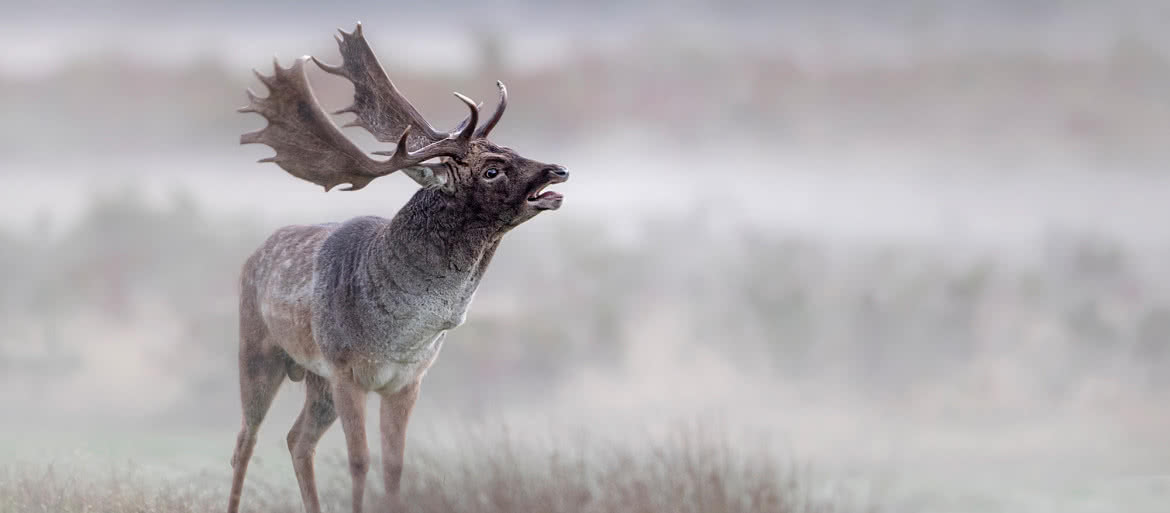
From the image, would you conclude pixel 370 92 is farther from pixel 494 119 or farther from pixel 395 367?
pixel 395 367

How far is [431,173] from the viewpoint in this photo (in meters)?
7.00

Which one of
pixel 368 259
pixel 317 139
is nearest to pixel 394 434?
pixel 368 259

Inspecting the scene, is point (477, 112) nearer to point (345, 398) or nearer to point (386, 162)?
point (386, 162)

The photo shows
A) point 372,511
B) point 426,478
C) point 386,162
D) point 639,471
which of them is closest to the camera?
point 386,162

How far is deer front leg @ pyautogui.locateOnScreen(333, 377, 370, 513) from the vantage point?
735cm

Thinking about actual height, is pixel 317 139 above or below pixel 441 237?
above

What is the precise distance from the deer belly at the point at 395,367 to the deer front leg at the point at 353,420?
0.07 m

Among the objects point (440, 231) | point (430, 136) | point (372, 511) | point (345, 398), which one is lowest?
point (372, 511)

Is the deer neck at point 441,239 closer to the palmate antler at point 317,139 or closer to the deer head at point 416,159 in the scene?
the deer head at point 416,159

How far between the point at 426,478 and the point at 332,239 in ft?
5.58

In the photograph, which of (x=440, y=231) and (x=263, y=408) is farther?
(x=263, y=408)

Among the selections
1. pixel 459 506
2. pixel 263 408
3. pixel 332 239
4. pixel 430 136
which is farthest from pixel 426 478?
pixel 430 136

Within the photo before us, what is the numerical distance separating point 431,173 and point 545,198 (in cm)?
65

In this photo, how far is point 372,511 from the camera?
777 centimetres
